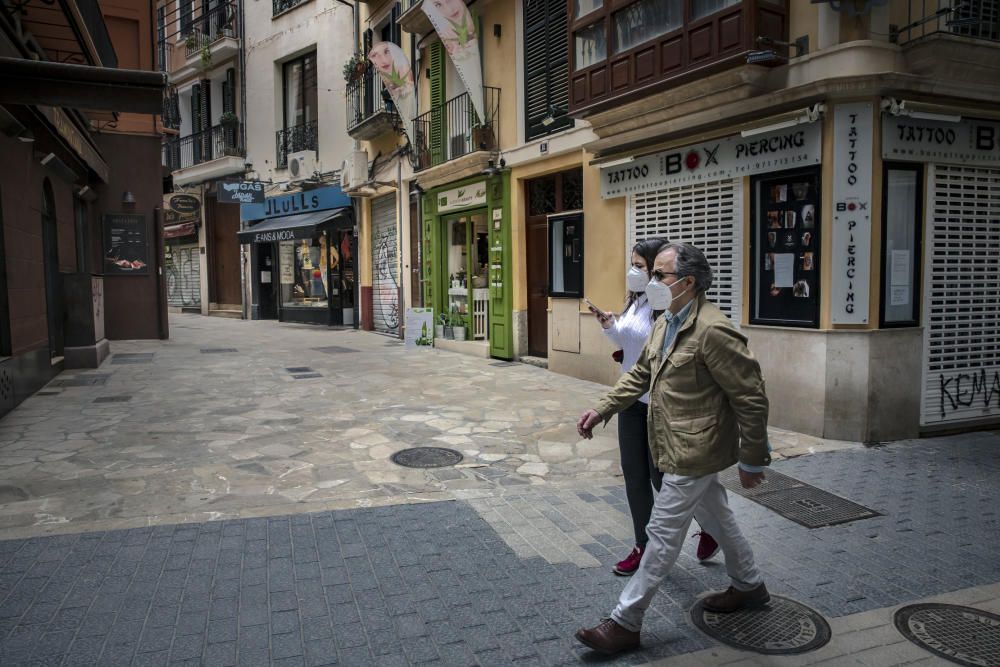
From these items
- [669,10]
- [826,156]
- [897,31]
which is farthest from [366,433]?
[897,31]

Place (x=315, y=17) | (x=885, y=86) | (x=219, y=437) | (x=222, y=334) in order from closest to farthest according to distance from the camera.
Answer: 1. (x=885, y=86)
2. (x=219, y=437)
3. (x=222, y=334)
4. (x=315, y=17)

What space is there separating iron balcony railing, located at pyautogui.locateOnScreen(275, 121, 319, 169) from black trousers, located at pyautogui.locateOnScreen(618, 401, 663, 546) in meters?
19.7

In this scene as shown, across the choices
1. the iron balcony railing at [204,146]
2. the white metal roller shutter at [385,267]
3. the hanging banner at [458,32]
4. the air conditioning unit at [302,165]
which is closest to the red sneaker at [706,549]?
the hanging banner at [458,32]

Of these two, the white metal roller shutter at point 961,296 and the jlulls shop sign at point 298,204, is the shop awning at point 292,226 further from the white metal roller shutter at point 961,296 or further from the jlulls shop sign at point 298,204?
the white metal roller shutter at point 961,296

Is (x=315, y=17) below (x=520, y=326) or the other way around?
the other way around

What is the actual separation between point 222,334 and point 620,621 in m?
17.4

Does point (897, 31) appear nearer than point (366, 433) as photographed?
Yes

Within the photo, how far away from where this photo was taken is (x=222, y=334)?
1859 cm

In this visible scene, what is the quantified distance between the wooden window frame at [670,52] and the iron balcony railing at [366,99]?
833cm

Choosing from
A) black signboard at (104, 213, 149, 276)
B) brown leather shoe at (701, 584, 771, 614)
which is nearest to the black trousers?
brown leather shoe at (701, 584, 771, 614)

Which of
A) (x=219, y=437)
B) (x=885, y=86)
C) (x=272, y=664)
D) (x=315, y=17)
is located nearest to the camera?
(x=272, y=664)

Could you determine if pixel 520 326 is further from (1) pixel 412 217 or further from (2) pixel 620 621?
(2) pixel 620 621

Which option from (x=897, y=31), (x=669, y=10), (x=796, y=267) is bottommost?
(x=796, y=267)

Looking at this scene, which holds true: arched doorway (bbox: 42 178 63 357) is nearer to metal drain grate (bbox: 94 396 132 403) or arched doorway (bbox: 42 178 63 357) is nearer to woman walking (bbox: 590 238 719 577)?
metal drain grate (bbox: 94 396 132 403)
